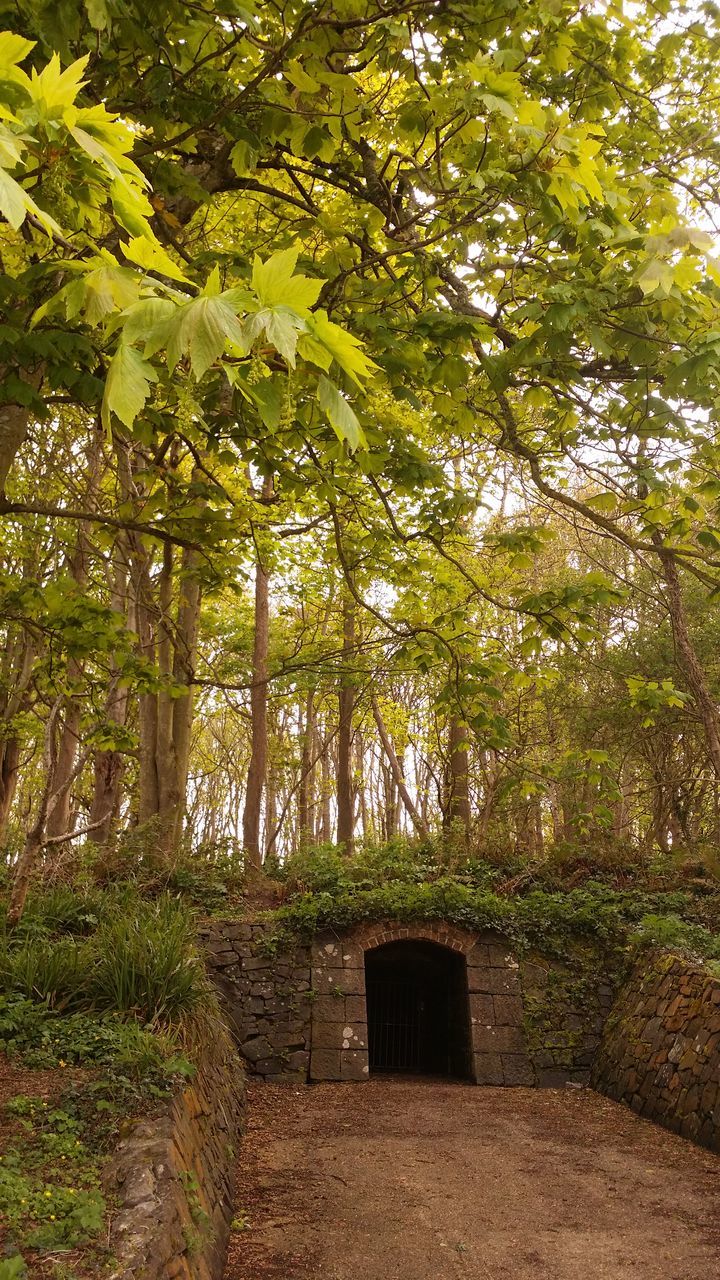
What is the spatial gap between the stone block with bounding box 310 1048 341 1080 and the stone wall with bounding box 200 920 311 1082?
70mm

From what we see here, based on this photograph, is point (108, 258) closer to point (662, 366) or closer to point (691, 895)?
point (662, 366)

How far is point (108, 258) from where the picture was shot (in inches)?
64.7

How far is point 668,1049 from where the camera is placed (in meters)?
7.11

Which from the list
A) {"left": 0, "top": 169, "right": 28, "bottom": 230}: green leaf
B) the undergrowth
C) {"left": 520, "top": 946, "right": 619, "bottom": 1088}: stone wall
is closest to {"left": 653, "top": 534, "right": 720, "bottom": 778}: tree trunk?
the undergrowth

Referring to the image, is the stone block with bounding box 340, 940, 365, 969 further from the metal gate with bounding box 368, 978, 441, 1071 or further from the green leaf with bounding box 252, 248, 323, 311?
the green leaf with bounding box 252, 248, 323, 311

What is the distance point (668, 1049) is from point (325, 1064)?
10.7 ft

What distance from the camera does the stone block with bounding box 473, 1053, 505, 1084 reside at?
28.1 ft

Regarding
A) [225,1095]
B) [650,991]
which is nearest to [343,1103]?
[225,1095]

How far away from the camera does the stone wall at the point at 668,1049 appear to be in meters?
6.37

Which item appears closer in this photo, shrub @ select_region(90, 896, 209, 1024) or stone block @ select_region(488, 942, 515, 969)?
shrub @ select_region(90, 896, 209, 1024)

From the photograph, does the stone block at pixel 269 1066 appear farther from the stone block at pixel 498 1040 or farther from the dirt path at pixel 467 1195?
the stone block at pixel 498 1040

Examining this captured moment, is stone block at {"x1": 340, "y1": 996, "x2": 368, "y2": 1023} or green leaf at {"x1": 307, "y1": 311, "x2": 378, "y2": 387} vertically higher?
green leaf at {"x1": 307, "y1": 311, "x2": 378, "y2": 387}

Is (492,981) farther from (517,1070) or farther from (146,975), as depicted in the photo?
(146,975)

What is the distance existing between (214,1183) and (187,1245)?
1185 mm
